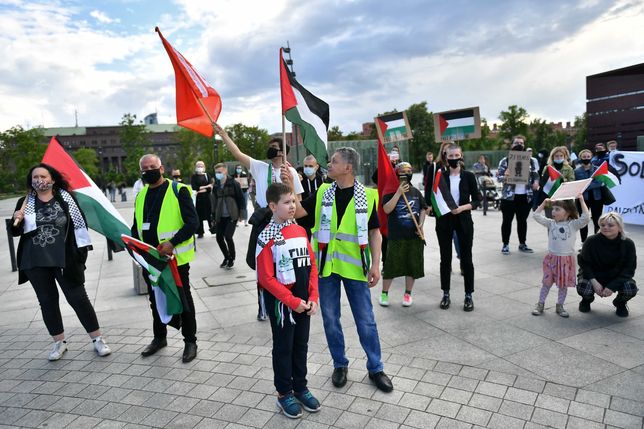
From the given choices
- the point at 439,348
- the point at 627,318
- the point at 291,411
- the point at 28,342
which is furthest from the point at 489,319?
the point at 28,342

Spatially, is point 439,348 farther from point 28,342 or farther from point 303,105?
point 28,342

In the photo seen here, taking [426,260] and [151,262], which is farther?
[426,260]

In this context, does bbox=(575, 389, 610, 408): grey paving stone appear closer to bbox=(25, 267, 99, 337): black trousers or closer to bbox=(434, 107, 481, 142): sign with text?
bbox=(25, 267, 99, 337): black trousers

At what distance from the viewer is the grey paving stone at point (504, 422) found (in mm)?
3189

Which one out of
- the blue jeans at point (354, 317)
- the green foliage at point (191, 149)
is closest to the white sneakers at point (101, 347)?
the blue jeans at point (354, 317)

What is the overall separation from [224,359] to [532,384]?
2629 millimetres

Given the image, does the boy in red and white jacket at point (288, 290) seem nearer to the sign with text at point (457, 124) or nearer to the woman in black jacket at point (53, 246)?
the woman in black jacket at point (53, 246)

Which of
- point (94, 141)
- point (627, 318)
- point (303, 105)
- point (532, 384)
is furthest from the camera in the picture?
point (94, 141)

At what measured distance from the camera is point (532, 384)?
3.77 meters

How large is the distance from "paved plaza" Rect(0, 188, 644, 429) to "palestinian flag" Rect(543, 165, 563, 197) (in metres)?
2.08

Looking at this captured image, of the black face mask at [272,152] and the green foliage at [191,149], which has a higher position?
the green foliage at [191,149]

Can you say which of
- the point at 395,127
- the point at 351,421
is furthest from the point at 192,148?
the point at 351,421

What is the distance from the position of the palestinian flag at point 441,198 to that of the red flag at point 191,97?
2728 mm

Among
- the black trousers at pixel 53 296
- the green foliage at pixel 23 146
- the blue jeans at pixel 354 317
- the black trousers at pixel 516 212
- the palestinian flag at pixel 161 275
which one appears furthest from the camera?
the green foliage at pixel 23 146
